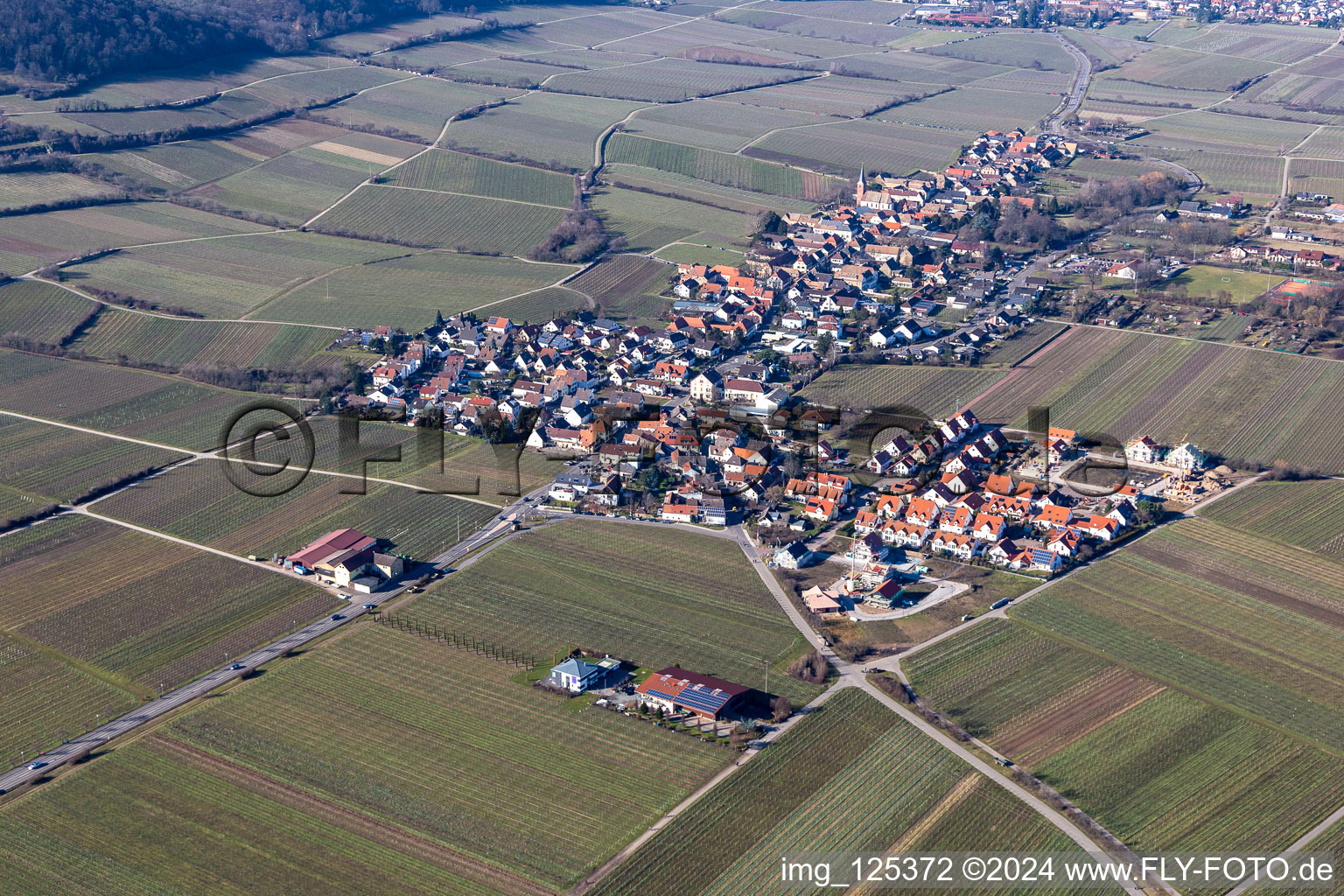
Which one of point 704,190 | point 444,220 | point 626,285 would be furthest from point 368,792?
point 704,190

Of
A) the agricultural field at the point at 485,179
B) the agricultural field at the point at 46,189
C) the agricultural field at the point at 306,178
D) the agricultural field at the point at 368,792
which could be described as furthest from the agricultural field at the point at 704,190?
the agricultural field at the point at 368,792

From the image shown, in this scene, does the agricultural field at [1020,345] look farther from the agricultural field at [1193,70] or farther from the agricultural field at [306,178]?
the agricultural field at [1193,70]

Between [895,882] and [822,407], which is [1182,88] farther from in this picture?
[895,882]

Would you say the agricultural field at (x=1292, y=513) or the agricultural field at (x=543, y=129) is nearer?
the agricultural field at (x=1292, y=513)

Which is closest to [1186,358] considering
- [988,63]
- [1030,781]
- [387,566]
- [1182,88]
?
[1030,781]

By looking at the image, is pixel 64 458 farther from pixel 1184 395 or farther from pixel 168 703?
pixel 1184 395

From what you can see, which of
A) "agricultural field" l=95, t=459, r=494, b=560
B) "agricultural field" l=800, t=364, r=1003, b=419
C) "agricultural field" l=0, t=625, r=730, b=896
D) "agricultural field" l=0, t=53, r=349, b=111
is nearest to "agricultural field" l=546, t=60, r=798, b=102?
"agricultural field" l=0, t=53, r=349, b=111
